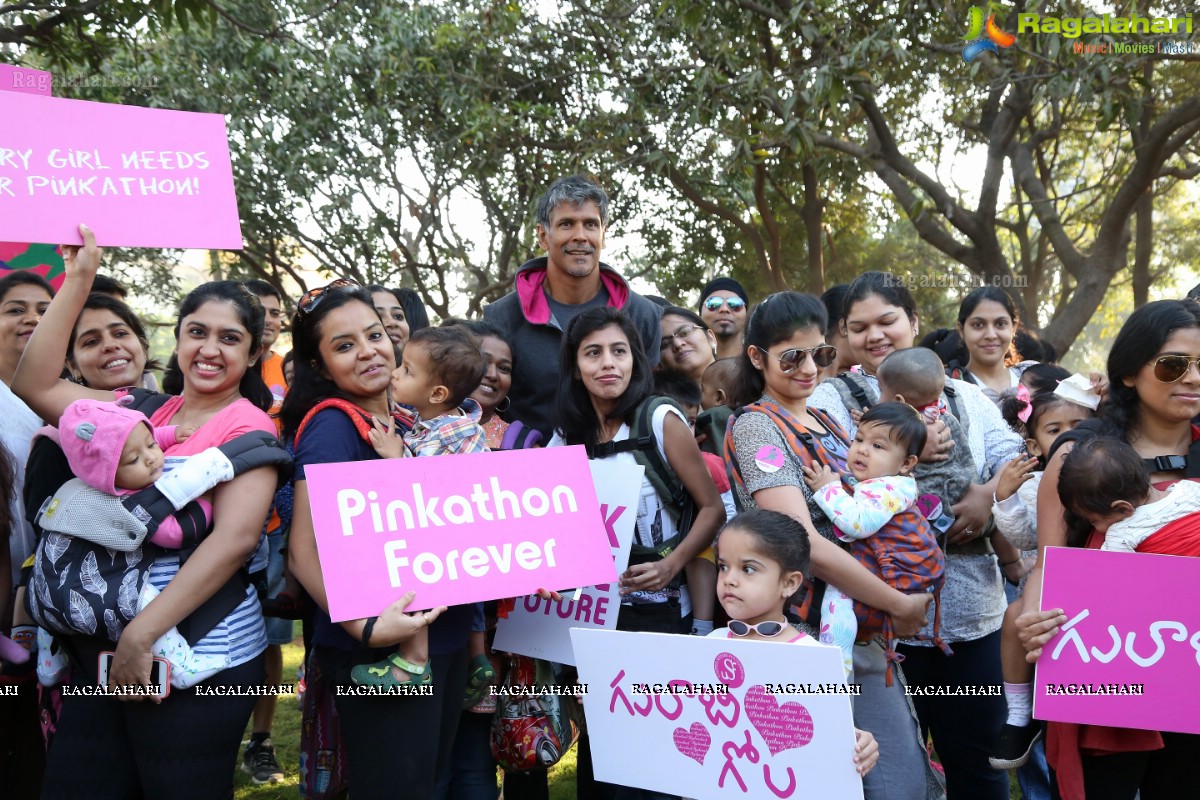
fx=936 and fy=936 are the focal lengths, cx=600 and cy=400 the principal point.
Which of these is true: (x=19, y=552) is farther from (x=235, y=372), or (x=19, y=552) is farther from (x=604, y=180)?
(x=604, y=180)

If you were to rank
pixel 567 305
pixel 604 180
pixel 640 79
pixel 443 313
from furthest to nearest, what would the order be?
1. pixel 443 313
2. pixel 604 180
3. pixel 640 79
4. pixel 567 305

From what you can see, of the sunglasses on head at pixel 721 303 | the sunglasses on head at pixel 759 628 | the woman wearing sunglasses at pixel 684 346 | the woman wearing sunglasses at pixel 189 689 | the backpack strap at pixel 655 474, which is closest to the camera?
the woman wearing sunglasses at pixel 189 689

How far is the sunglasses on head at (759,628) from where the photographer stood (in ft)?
9.00

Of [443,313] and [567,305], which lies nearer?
[567,305]

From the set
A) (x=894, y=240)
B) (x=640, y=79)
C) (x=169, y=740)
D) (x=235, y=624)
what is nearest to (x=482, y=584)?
(x=235, y=624)

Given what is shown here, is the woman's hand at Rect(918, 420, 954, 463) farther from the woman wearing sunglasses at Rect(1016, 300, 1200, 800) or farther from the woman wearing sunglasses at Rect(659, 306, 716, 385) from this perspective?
the woman wearing sunglasses at Rect(659, 306, 716, 385)

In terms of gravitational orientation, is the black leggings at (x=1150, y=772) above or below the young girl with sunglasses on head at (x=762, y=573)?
below

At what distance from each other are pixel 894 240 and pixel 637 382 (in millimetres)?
19875

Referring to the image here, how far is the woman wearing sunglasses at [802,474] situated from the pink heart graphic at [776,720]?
386mm

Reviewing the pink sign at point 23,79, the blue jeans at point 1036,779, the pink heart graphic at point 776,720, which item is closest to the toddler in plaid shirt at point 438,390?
the pink heart graphic at point 776,720

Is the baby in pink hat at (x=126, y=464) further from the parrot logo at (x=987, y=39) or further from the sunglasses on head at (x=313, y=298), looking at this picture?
the parrot logo at (x=987, y=39)

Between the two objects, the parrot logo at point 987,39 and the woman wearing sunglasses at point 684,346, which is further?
the parrot logo at point 987,39

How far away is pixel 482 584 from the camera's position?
2885mm

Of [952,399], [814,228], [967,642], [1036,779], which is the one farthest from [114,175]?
[814,228]
